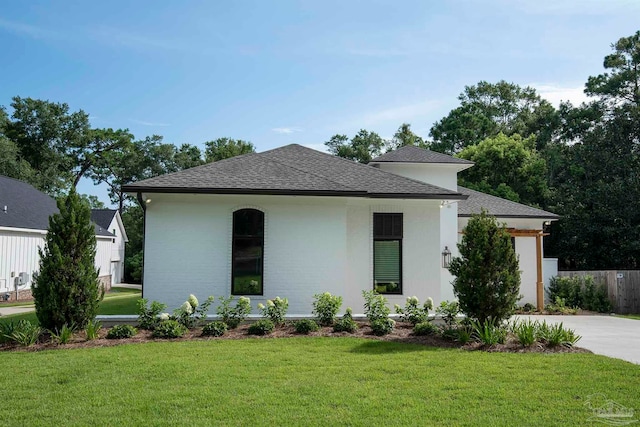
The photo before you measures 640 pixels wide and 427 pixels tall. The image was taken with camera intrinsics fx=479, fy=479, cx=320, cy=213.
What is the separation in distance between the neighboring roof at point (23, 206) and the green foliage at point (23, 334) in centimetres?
1312

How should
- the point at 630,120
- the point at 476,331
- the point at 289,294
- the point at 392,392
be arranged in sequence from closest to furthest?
the point at 392,392 → the point at 476,331 → the point at 289,294 → the point at 630,120

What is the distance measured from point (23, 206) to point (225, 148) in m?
17.4

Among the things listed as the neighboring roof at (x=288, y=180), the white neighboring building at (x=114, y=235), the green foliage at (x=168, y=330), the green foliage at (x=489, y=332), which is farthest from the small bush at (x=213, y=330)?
the white neighboring building at (x=114, y=235)

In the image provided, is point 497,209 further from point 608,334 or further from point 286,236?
point 286,236

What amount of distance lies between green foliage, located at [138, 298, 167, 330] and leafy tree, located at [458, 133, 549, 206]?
899 inches

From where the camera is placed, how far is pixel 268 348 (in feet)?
29.3

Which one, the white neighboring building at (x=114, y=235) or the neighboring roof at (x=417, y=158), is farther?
the white neighboring building at (x=114, y=235)

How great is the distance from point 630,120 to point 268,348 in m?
27.7

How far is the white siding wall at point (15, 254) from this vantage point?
21.0m

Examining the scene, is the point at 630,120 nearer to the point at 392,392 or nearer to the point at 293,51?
the point at 293,51

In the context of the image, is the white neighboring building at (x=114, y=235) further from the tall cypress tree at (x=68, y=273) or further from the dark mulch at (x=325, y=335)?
the dark mulch at (x=325, y=335)

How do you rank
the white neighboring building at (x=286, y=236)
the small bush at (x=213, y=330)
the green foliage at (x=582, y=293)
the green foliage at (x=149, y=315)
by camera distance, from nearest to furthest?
the small bush at (x=213, y=330)
the green foliage at (x=149, y=315)
the white neighboring building at (x=286, y=236)
the green foliage at (x=582, y=293)

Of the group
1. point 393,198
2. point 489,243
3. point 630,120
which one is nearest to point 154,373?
point 489,243

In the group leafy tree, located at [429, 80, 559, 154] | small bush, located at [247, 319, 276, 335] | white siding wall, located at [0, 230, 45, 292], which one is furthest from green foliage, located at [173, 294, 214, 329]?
leafy tree, located at [429, 80, 559, 154]
